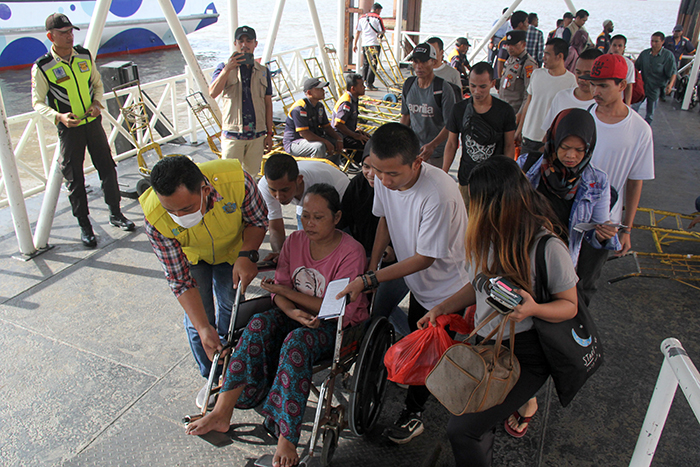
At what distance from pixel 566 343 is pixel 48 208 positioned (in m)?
4.39

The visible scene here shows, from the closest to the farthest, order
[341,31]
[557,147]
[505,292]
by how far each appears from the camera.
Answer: [505,292], [557,147], [341,31]

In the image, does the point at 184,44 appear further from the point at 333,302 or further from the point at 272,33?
the point at 333,302

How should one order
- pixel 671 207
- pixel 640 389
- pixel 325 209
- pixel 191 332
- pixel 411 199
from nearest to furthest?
1. pixel 411 199
2. pixel 325 209
3. pixel 191 332
4. pixel 640 389
5. pixel 671 207

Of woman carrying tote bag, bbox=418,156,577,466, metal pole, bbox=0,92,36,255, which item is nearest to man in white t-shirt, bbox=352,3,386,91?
metal pole, bbox=0,92,36,255

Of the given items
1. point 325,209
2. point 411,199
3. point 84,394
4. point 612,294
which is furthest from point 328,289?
point 612,294

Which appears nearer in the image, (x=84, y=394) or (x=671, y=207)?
(x=84, y=394)

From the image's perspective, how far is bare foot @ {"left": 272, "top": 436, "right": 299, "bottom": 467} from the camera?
2025 mm

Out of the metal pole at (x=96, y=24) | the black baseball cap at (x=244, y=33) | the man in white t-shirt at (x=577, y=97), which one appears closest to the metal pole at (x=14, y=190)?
the metal pole at (x=96, y=24)

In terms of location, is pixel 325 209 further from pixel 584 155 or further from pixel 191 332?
pixel 584 155

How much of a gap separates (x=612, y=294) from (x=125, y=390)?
3.61 metres

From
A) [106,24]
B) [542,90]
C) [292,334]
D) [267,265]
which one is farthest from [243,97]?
[106,24]

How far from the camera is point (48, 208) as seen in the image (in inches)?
166

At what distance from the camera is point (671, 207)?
210 inches

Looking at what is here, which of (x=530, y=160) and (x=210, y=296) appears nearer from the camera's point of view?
(x=210, y=296)
